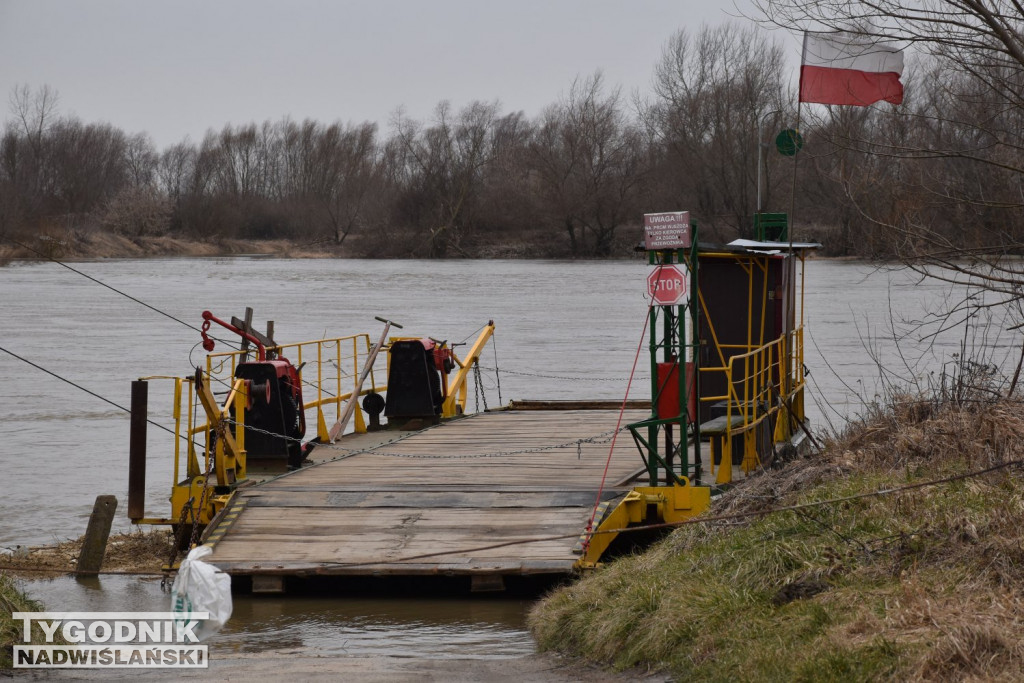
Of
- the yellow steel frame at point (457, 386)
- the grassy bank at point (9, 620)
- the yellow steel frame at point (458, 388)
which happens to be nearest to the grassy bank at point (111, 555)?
the grassy bank at point (9, 620)

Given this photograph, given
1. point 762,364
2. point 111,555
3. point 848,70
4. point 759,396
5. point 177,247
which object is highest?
point 848,70

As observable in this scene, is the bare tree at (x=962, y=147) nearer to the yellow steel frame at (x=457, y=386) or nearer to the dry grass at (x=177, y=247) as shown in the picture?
the yellow steel frame at (x=457, y=386)

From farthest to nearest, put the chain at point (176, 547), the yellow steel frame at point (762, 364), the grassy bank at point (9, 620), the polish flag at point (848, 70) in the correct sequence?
the yellow steel frame at point (762, 364), the chain at point (176, 547), the polish flag at point (848, 70), the grassy bank at point (9, 620)

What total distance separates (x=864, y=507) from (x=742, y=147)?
2037 inches

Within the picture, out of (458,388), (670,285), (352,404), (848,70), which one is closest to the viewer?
(670,285)

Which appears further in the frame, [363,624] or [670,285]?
[670,285]

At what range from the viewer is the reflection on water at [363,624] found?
852 cm

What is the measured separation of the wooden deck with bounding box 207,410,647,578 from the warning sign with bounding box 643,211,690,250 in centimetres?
237

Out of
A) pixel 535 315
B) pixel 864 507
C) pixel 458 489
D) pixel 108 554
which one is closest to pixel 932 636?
pixel 864 507

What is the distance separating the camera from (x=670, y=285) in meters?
9.52

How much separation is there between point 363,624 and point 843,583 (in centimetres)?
396

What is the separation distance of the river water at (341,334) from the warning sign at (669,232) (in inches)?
71.0

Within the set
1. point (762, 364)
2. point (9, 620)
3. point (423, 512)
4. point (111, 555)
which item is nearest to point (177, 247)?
point (111, 555)

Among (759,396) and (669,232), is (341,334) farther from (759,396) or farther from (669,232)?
(669,232)
